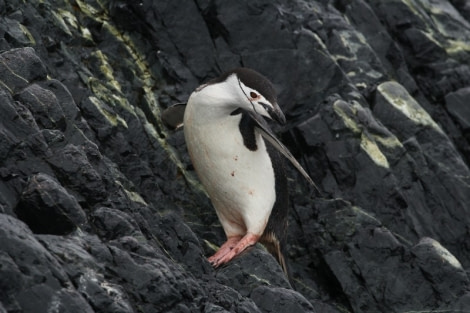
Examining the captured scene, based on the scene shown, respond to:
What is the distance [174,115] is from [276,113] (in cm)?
152

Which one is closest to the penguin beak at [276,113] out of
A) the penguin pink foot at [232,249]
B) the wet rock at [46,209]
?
the penguin pink foot at [232,249]

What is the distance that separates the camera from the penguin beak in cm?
870

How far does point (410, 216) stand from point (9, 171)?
17.7ft

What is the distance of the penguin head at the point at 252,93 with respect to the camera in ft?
28.9

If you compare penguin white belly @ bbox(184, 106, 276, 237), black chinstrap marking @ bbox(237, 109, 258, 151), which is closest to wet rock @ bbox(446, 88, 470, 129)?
penguin white belly @ bbox(184, 106, 276, 237)

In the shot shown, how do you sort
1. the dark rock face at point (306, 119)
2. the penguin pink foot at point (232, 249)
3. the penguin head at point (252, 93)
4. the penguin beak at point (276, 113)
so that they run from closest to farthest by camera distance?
the dark rock face at point (306, 119), the penguin pink foot at point (232, 249), the penguin beak at point (276, 113), the penguin head at point (252, 93)

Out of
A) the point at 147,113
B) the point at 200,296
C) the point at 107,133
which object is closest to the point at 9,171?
the point at 200,296

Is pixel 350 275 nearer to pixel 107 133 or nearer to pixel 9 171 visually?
pixel 107 133

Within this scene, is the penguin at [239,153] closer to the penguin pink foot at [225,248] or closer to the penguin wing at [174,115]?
the penguin pink foot at [225,248]

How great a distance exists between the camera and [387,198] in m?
10.4

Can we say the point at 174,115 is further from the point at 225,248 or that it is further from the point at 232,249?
the point at 232,249

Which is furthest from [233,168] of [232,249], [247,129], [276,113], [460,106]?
[460,106]

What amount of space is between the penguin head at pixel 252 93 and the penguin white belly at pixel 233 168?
264 millimetres

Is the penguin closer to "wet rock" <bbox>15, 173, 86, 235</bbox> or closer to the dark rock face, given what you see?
the dark rock face
